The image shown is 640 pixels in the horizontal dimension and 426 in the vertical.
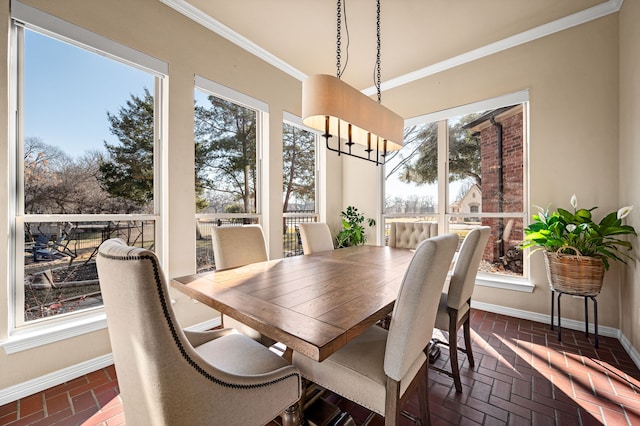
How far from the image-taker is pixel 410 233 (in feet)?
10.3

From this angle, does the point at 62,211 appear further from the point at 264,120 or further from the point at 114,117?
the point at 264,120

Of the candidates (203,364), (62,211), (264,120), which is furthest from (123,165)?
(203,364)

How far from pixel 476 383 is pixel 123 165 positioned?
3.19 m

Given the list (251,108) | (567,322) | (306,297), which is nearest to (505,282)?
(567,322)

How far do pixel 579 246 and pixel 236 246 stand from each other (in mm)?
2949

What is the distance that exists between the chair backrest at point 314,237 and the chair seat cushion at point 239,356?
1584 mm

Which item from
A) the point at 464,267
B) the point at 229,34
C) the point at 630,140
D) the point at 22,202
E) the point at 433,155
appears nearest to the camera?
the point at 464,267

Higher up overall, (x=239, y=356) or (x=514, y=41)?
(x=514, y=41)

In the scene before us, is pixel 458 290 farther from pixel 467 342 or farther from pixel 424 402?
pixel 424 402

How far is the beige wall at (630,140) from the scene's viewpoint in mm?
2150

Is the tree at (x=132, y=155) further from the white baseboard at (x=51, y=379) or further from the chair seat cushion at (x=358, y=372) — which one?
the chair seat cushion at (x=358, y=372)

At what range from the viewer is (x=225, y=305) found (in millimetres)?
1192

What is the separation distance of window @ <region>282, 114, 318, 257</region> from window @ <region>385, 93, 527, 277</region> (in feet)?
4.70

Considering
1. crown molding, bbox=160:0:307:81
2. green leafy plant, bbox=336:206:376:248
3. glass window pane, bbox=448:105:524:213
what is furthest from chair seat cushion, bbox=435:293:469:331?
crown molding, bbox=160:0:307:81
